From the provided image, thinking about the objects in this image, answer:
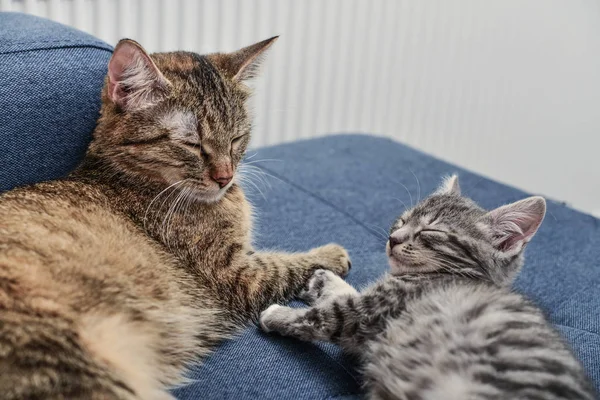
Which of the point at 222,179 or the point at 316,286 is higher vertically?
the point at 222,179

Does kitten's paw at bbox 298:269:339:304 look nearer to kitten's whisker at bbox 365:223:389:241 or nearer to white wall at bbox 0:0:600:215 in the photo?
kitten's whisker at bbox 365:223:389:241

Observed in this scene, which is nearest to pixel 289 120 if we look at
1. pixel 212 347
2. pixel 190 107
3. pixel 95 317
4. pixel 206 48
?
pixel 206 48

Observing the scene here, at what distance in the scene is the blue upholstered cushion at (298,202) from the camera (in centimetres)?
155

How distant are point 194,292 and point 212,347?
0.16 meters

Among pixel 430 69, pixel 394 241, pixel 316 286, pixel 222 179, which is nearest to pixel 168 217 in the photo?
pixel 222 179

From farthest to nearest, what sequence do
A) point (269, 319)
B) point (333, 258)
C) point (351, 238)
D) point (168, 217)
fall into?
point (351, 238) < point (333, 258) < point (168, 217) < point (269, 319)

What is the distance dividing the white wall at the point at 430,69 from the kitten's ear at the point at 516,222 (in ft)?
5.86

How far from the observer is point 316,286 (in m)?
1.84

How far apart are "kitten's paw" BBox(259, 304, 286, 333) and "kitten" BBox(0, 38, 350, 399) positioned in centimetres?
7

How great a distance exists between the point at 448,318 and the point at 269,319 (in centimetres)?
47

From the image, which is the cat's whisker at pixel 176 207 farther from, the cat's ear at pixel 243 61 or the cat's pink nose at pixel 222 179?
the cat's ear at pixel 243 61

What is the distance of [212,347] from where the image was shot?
5.39 feet

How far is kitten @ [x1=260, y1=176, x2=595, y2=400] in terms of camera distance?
1.28 m

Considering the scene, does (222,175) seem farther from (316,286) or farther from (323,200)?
(323,200)
